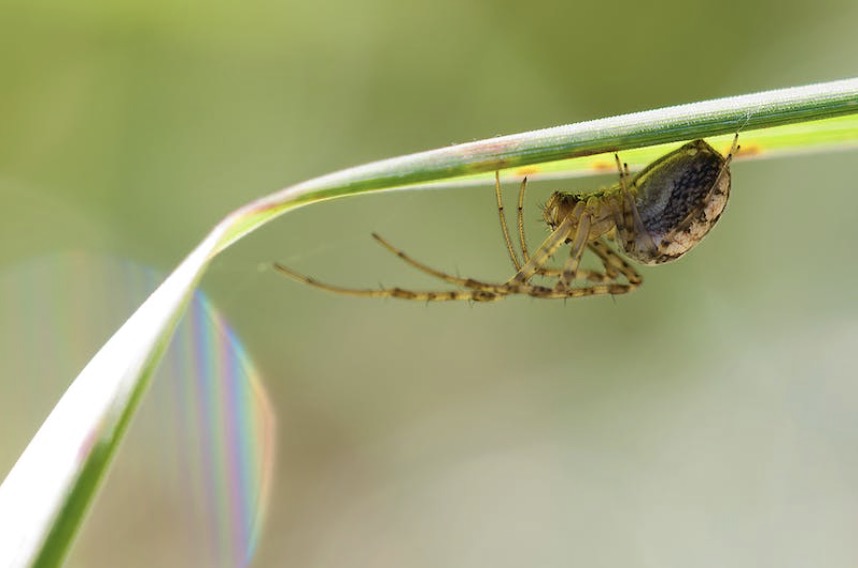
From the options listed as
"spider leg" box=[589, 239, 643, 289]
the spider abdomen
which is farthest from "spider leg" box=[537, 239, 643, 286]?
the spider abdomen

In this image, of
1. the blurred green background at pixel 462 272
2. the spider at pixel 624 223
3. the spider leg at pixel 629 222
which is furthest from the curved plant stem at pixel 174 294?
the blurred green background at pixel 462 272

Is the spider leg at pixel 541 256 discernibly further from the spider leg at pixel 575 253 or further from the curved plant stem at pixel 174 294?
the curved plant stem at pixel 174 294

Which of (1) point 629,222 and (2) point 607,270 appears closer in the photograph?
(1) point 629,222

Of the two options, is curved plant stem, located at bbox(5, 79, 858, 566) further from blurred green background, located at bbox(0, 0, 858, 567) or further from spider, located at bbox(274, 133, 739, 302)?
blurred green background, located at bbox(0, 0, 858, 567)

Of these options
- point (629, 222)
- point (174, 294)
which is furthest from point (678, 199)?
point (174, 294)

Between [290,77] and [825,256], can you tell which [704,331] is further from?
[290,77]

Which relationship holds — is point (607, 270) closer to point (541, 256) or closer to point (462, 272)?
point (541, 256)
